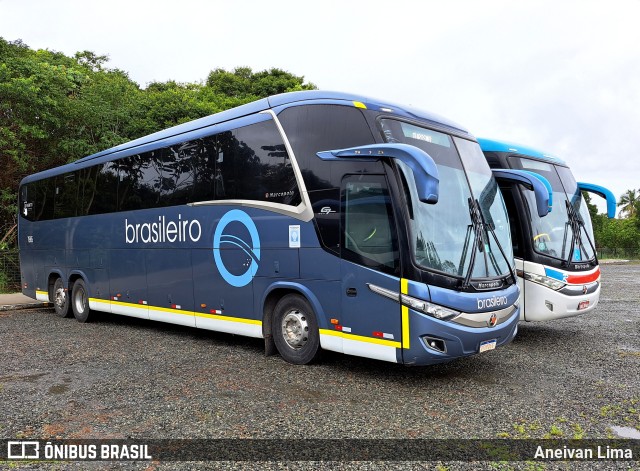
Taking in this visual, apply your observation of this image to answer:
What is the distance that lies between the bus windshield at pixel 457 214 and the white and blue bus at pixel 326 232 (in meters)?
0.02

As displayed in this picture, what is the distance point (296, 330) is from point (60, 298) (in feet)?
27.4

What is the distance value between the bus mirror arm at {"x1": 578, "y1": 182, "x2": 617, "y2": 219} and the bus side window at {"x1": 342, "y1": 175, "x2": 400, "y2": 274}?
5803mm

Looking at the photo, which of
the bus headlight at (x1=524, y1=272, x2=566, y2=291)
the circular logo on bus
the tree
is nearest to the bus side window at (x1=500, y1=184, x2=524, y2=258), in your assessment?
the bus headlight at (x1=524, y1=272, x2=566, y2=291)

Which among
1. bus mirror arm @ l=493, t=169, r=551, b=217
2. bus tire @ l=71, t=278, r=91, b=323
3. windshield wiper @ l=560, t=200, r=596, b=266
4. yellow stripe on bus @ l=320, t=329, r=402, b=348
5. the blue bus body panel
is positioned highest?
the blue bus body panel

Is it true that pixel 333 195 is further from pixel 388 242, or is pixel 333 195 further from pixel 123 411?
pixel 123 411

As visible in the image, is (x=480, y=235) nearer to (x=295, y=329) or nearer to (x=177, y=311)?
(x=295, y=329)

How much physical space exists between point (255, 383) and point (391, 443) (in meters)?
2.39

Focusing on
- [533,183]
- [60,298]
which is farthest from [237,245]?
[60,298]

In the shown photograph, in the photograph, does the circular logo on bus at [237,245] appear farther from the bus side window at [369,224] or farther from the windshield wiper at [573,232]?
the windshield wiper at [573,232]

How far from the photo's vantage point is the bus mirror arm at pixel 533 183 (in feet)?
25.3

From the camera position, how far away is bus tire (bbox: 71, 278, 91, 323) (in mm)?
12523

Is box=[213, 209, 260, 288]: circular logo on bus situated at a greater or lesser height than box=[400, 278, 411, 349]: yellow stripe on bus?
greater

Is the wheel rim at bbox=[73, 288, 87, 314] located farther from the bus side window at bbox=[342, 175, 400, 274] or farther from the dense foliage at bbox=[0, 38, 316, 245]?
the bus side window at bbox=[342, 175, 400, 274]

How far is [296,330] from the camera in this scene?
25.0 ft
